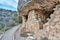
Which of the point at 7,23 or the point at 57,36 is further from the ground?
the point at 57,36

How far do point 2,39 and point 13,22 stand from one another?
1476cm

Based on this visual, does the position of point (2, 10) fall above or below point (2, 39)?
above

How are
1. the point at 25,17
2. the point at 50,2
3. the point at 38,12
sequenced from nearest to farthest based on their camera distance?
the point at 50,2 → the point at 38,12 → the point at 25,17

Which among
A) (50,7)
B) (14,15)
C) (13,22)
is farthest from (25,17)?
(14,15)

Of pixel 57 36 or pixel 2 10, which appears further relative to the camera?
pixel 2 10

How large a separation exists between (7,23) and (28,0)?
67.4ft

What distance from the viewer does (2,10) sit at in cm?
2895

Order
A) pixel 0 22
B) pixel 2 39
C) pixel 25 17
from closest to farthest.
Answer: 1. pixel 25 17
2. pixel 2 39
3. pixel 0 22

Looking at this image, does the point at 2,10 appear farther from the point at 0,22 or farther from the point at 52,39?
the point at 52,39

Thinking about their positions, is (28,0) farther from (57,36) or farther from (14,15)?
(14,15)

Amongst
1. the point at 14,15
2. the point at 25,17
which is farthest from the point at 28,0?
the point at 14,15

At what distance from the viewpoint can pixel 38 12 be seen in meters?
9.43

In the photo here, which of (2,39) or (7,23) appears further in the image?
(7,23)

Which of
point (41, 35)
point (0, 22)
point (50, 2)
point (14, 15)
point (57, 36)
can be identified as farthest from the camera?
point (14, 15)
